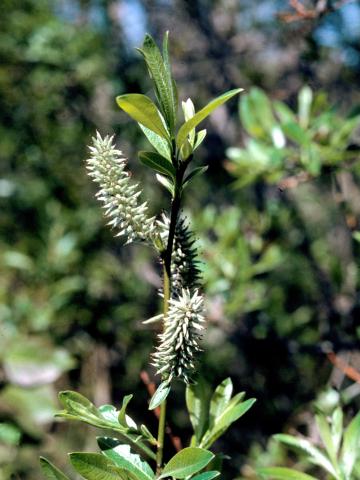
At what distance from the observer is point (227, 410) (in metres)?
0.83

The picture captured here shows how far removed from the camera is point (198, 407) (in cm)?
89

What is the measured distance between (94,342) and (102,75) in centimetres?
135

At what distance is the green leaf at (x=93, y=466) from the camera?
0.70 m

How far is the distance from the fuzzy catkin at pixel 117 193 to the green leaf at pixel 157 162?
0.04m

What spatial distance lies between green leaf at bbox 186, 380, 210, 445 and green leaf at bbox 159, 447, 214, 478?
14 cm

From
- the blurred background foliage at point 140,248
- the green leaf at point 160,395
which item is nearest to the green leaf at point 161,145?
the green leaf at point 160,395

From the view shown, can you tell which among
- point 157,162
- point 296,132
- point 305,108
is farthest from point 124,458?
point 305,108

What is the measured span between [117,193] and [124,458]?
363 millimetres

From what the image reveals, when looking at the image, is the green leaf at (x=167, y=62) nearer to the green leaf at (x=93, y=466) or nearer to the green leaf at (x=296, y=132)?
the green leaf at (x=93, y=466)

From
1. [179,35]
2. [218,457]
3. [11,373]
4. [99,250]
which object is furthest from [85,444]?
[179,35]

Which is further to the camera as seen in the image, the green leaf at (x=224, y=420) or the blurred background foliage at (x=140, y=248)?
the blurred background foliage at (x=140, y=248)

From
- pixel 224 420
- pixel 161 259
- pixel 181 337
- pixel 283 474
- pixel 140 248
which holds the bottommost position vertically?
pixel 283 474

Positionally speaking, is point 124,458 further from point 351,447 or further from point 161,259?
point 351,447

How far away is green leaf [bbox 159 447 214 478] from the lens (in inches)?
27.0
